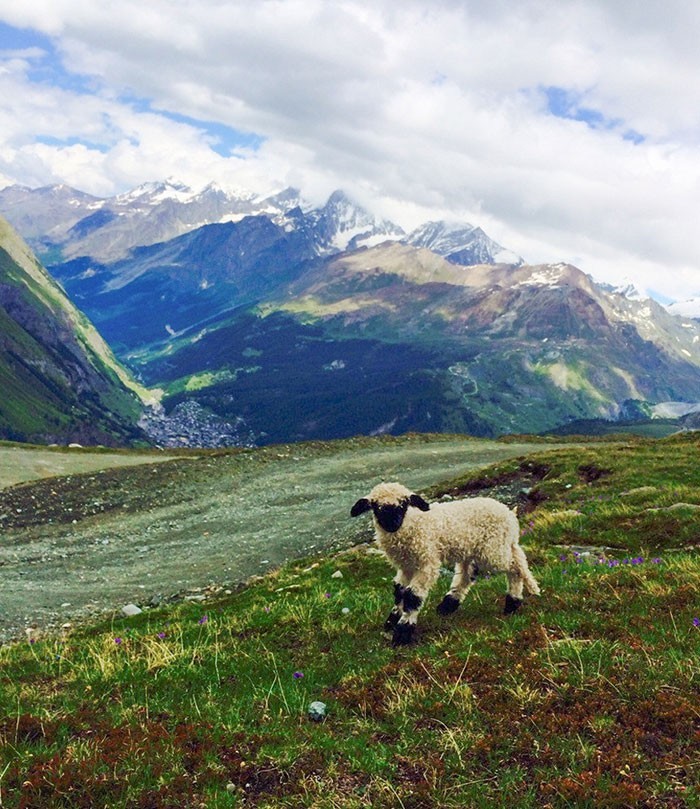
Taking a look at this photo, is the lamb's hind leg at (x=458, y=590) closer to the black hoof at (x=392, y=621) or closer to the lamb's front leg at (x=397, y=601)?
the lamb's front leg at (x=397, y=601)

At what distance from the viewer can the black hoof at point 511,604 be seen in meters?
11.2

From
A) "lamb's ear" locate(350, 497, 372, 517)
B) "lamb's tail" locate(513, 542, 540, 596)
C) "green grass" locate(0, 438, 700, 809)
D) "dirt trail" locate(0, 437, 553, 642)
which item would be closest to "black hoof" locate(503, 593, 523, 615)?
"green grass" locate(0, 438, 700, 809)

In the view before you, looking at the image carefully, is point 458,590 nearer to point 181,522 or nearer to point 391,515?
point 391,515

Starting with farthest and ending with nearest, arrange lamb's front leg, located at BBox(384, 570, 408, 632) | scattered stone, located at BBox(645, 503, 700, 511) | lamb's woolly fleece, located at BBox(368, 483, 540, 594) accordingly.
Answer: scattered stone, located at BBox(645, 503, 700, 511)
lamb's woolly fleece, located at BBox(368, 483, 540, 594)
lamb's front leg, located at BBox(384, 570, 408, 632)

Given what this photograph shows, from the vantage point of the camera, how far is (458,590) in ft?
38.8

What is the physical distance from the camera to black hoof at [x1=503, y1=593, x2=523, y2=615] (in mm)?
11250

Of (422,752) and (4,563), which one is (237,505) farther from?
(422,752)

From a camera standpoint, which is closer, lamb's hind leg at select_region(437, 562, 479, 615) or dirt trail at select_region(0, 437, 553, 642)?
lamb's hind leg at select_region(437, 562, 479, 615)

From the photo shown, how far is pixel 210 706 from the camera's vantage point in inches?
328

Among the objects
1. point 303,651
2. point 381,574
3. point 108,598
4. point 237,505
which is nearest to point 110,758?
point 303,651

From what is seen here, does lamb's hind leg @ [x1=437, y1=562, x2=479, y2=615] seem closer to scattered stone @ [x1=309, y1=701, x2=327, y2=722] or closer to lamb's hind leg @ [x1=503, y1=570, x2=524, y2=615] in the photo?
lamb's hind leg @ [x1=503, y1=570, x2=524, y2=615]

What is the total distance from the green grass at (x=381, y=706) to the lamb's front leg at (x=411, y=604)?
0.29 m

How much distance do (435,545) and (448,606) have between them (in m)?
1.46

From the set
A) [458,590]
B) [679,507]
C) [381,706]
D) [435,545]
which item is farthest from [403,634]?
[679,507]
